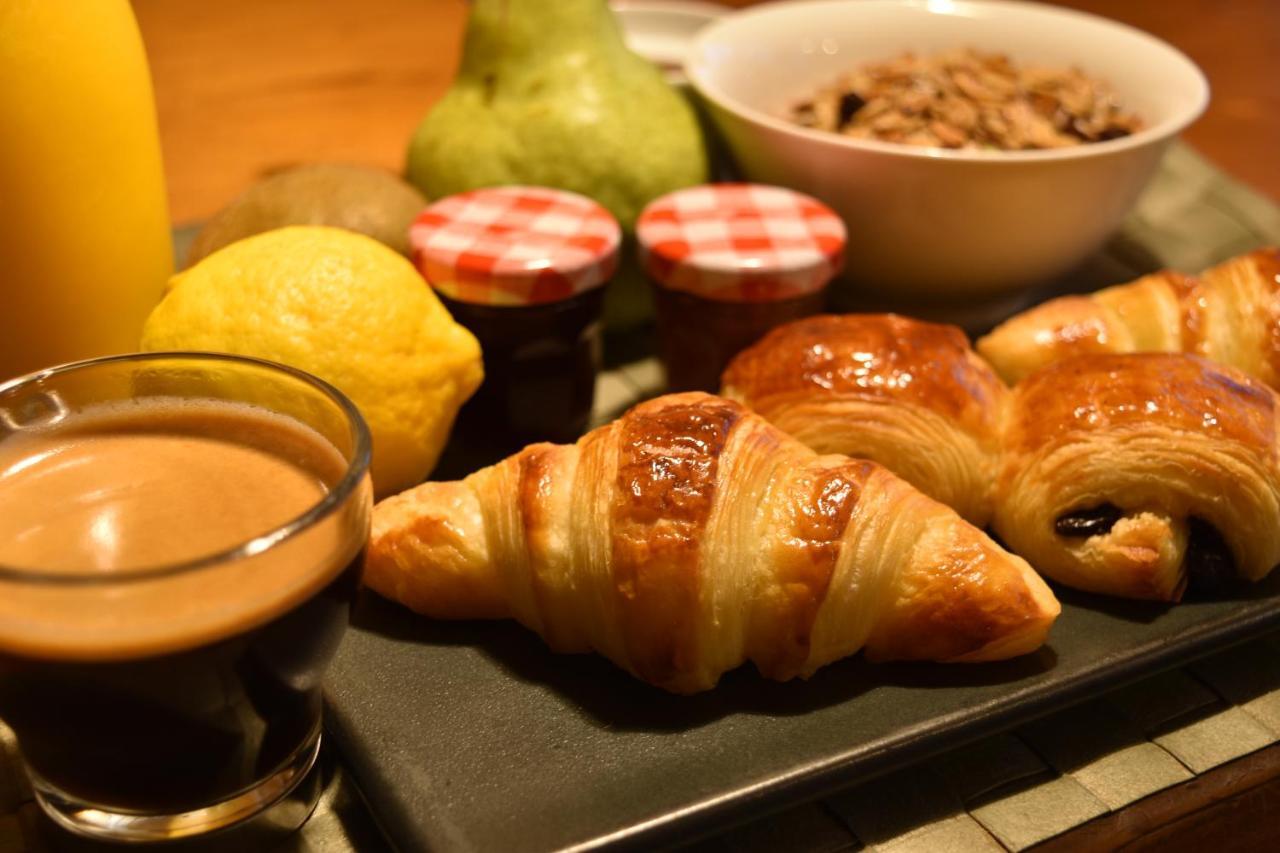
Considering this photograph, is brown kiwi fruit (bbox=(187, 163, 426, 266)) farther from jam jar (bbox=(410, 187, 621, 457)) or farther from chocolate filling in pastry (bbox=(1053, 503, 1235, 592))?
chocolate filling in pastry (bbox=(1053, 503, 1235, 592))

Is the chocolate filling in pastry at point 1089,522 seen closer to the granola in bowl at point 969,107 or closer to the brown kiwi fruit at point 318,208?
the granola in bowl at point 969,107

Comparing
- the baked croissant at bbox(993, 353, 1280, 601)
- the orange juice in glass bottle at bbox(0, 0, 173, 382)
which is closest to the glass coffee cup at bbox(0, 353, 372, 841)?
the orange juice in glass bottle at bbox(0, 0, 173, 382)

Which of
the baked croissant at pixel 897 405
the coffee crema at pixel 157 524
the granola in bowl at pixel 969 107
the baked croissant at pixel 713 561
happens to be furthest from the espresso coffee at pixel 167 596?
the granola in bowl at pixel 969 107

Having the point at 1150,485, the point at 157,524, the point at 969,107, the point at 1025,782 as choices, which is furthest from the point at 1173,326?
the point at 157,524

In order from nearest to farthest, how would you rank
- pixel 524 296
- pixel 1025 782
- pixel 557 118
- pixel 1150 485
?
pixel 1025 782
pixel 1150 485
pixel 524 296
pixel 557 118

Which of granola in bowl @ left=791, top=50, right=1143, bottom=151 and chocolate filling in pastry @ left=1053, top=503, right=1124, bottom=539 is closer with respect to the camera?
chocolate filling in pastry @ left=1053, top=503, right=1124, bottom=539

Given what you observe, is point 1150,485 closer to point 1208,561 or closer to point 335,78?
point 1208,561
